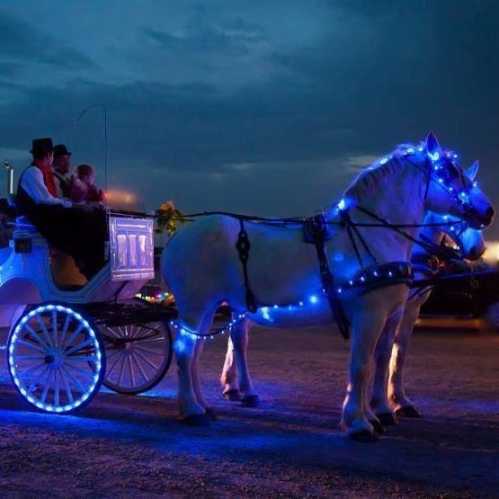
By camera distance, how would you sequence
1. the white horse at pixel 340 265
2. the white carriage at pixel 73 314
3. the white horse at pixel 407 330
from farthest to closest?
1. the white carriage at pixel 73 314
2. the white horse at pixel 407 330
3. the white horse at pixel 340 265

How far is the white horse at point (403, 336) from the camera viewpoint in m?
7.56

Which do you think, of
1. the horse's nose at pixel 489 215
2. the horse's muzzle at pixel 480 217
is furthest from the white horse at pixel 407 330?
the horse's nose at pixel 489 215

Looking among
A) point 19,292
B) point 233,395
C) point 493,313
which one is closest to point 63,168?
point 19,292

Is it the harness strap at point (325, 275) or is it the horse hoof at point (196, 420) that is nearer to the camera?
the harness strap at point (325, 275)

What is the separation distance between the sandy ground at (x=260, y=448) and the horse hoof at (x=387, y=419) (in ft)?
0.39

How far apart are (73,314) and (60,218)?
977mm

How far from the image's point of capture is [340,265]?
703 centimetres

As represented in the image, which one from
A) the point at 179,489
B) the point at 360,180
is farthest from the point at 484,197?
the point at 179,489

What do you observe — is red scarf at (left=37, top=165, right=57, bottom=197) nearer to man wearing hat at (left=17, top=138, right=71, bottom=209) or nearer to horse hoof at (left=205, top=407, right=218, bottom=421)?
man wearing hat at (left=17, top=138, right=71, bottom=209)

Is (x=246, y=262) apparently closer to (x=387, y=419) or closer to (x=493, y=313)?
(x=387, y=419)

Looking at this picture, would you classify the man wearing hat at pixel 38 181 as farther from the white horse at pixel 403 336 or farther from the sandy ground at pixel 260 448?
the white horse at pixel 403 336

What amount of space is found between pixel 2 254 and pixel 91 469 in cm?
393

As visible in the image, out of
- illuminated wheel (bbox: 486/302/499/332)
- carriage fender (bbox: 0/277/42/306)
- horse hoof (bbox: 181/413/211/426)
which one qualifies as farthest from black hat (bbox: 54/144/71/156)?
A: illuminated wheel (bbox: 486/302/499/332)

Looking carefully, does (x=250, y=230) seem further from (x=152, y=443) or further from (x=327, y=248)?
(x=152, y=443)
